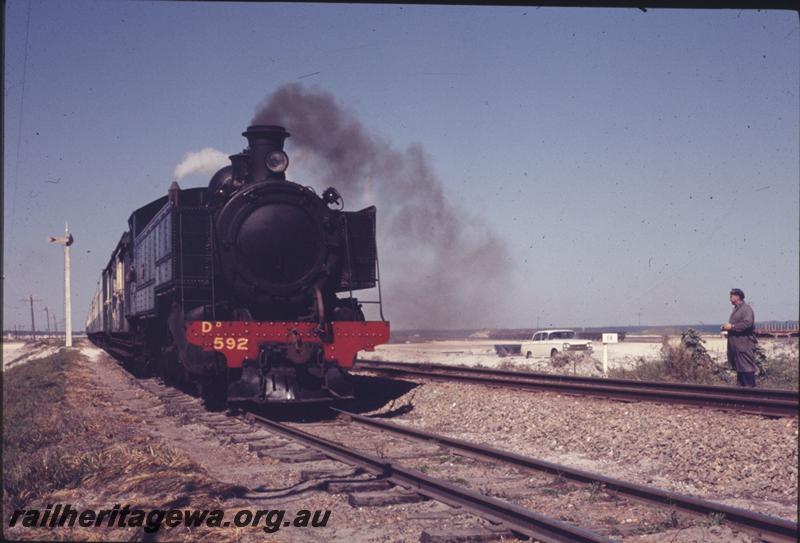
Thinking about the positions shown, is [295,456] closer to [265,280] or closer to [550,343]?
[265,280]

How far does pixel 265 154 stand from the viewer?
478 inches

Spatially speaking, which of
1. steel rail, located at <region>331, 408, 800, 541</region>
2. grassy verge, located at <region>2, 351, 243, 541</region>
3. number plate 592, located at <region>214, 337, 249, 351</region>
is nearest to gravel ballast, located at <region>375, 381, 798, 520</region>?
steel rail, located at <region>331, 408, 800, 541</region>

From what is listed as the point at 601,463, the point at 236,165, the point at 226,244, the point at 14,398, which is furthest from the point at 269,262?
the point at 14,398

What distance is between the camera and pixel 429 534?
5.07 meters

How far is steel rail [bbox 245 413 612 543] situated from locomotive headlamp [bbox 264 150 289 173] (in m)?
5.02

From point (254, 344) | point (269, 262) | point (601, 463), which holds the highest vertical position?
point (269, 262)

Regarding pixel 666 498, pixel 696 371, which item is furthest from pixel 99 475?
pixel 696 371

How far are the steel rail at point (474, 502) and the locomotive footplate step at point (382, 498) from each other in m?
0.10

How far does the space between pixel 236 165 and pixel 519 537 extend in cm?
844

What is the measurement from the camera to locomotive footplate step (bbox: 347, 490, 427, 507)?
6.03m

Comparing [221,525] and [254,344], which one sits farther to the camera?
[254,344]

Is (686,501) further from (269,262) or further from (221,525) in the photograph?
(269,262)

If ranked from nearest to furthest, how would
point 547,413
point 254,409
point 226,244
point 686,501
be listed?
point 686,501, point 547,413, point 226,244, point 254,409

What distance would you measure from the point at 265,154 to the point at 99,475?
20.8 feet
